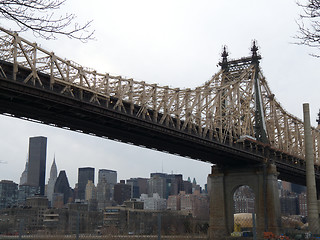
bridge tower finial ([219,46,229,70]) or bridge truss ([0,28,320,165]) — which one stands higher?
bridge tower finial ([219,46,229,70])

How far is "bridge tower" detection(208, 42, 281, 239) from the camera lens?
201 feet

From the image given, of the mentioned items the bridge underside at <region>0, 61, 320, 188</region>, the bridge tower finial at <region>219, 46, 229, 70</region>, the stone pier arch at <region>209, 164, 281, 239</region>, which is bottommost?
the stone pier arch at <region>209, 164, 281, 239</region>

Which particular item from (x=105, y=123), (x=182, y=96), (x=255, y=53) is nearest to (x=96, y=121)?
(x=105, y=123)

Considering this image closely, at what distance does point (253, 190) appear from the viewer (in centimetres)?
6469

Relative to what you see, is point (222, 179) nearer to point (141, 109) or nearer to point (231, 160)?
point (231, 160)

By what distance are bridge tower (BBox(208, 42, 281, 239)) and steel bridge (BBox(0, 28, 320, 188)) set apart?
0.99 metres

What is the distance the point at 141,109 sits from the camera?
4819 centimetres

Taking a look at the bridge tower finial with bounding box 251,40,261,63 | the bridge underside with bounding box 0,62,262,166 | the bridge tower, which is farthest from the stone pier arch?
the bridge tower finial with bounding box 251,40,261,63

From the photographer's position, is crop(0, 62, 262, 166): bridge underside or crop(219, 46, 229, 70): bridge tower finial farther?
crop(219, 46, 229, 70): bridge tower finial

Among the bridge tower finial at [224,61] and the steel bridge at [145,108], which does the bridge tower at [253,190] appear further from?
the bridge tower finial at [224,61]

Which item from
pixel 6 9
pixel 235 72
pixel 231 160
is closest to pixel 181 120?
pixel 231 160

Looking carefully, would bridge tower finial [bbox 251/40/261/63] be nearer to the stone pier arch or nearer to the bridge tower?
the bridge tower

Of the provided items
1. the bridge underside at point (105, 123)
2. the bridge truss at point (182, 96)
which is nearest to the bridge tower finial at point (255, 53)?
the bridge truss at point (182, 96)

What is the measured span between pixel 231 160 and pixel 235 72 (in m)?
21.2
